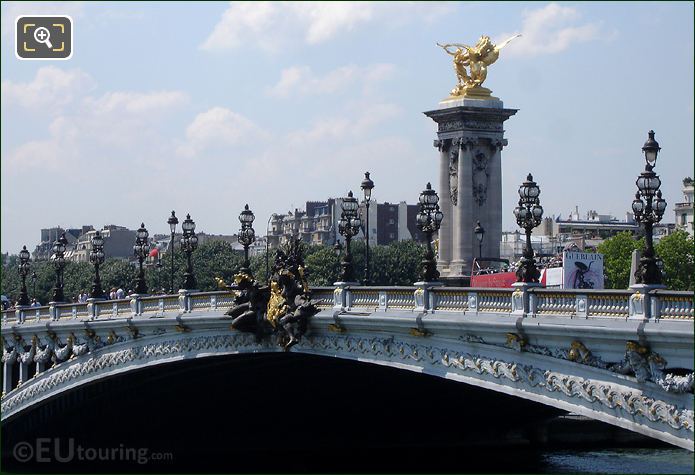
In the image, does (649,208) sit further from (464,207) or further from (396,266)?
(396,266)

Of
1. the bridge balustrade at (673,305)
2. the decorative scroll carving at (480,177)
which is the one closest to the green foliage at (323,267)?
the decorative scroll carving at (480,177)

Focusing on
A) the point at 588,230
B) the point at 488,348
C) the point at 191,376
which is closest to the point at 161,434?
the point at 191,376

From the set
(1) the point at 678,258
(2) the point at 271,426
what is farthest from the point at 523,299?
(1) the point at 678,258

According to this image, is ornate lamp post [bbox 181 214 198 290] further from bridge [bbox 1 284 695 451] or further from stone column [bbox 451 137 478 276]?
stone column [bbox 451 137 478 276]

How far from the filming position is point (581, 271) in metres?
56.3

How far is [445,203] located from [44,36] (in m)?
59.7

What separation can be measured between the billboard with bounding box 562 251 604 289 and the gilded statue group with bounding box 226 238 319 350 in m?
8.99

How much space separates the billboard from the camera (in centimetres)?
5566

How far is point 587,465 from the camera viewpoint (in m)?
69.8

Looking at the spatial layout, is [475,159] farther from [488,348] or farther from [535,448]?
[488,348]

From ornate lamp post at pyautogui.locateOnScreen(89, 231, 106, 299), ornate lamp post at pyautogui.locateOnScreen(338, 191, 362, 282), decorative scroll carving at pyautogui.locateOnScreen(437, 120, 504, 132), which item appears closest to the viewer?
ornate lamp post at pyautogui.locateOnScreen(338, 191, 362, 282)

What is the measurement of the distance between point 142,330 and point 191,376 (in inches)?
149

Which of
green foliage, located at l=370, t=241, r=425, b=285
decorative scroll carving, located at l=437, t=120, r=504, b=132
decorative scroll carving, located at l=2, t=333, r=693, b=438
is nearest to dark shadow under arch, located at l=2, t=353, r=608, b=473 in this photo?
decorative scroll carving, located at l=2, t=333, r=693, b=438

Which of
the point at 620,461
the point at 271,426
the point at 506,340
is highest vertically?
the point at 506,340
